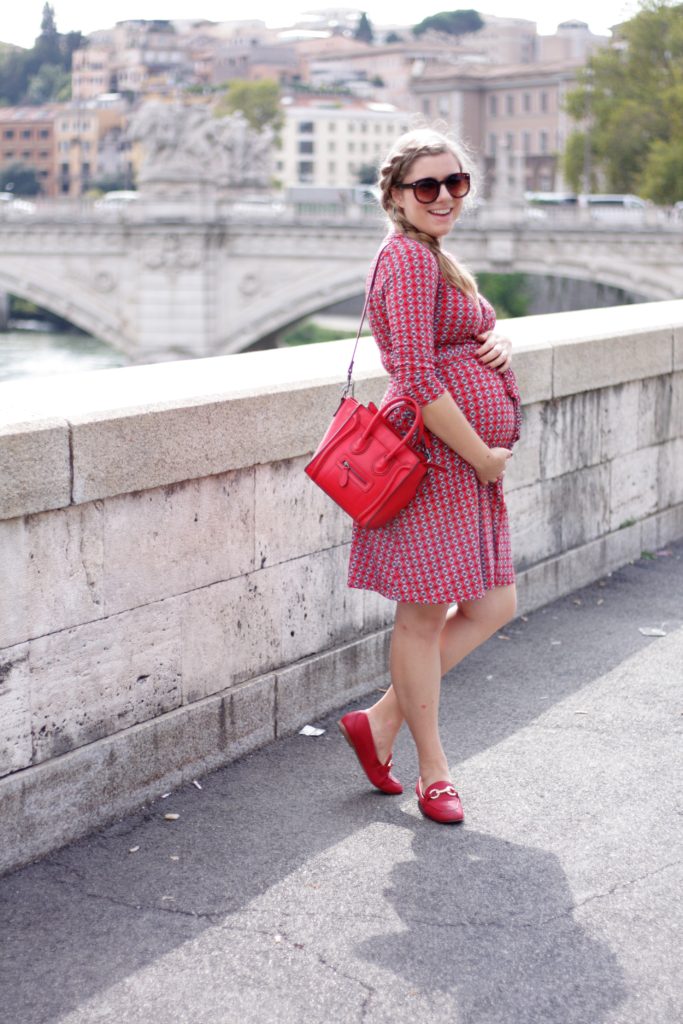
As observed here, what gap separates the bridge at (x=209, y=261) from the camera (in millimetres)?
44156

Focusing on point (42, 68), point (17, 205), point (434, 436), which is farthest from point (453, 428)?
point (42, 68)

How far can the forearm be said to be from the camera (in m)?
3.07

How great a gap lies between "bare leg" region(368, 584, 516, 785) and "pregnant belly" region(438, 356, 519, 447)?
0.36 m

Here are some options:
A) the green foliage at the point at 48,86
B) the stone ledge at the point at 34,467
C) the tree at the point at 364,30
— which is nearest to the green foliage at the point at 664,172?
the stone ledge at the point at 34,467

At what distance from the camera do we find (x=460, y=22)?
171000 mm

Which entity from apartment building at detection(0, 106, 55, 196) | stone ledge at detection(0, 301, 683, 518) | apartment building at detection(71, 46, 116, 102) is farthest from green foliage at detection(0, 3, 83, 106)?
stone ledge at detection(0, 301, 683, 518)

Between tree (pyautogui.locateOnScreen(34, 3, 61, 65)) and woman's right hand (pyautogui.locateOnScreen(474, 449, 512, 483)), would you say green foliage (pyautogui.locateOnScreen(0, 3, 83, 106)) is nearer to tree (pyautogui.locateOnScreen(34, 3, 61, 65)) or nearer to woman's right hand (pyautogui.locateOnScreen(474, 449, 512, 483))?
tree (pyautogui.locateOnScreen(34, 3, 61, 65))

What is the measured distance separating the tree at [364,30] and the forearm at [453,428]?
18960 cm

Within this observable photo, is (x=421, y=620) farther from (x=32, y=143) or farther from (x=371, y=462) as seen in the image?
(x=32, y=143)

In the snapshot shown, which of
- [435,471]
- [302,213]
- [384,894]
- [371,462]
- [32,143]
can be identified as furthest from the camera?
[32,143]

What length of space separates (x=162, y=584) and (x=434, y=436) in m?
0.71

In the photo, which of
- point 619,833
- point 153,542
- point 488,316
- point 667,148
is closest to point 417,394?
point 488,316

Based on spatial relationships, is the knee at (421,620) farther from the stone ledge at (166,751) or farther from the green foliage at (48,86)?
the green foliage at (48,86)

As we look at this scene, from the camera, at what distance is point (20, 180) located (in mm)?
117500
